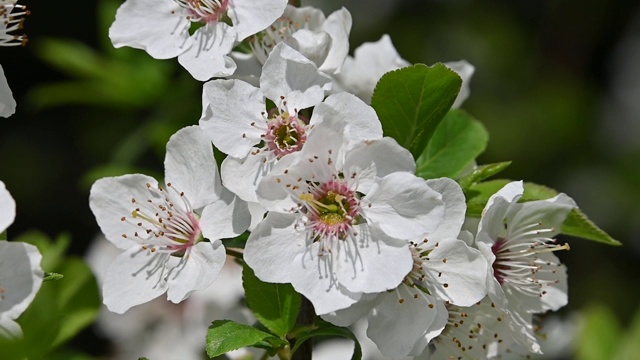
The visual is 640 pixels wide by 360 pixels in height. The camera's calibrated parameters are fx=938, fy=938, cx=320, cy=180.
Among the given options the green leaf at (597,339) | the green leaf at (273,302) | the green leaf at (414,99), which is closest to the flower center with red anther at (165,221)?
the green leaf at (273,302)

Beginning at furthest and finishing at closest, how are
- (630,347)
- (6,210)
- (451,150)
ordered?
(630,347), (451,150), (6,210)

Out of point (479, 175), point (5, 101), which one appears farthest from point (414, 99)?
point (5, 101)

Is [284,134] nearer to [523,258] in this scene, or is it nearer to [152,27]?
[152,27]

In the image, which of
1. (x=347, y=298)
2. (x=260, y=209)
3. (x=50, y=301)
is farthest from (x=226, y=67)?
(x=50, y=301)

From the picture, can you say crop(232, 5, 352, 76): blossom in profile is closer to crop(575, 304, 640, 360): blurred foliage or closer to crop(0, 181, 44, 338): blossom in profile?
crop(0, 181, 44, 338): blossom in profile

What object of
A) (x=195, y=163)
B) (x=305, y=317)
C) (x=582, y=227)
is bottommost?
(x=305, y=317)

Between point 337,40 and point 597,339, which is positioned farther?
point 597,339

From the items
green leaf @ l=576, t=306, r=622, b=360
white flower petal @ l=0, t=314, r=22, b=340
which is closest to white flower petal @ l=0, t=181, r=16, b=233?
white flower petal @ l=0, t=314, r=22, b=340
